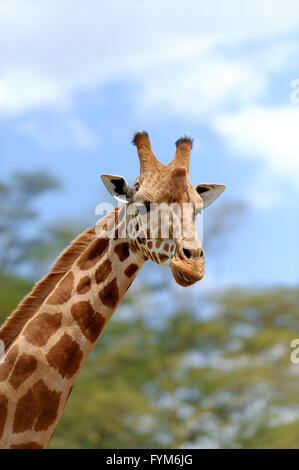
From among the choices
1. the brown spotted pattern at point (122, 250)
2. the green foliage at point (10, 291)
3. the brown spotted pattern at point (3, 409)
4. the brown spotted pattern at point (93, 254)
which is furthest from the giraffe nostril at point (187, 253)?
the green foliage at point (10, 291)

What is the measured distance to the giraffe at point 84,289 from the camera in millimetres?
4371

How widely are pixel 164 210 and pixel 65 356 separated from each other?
1127 millimetres

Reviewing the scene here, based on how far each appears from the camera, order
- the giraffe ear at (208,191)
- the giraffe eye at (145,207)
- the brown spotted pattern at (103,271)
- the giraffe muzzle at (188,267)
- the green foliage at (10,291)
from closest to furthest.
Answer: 1. the giraffe muzzle at (188,267)
2. the giraffe eye at (145,207)
3. the brown spotted pattern at (103,271)
4. the giraffe ear at (208,191)
5. the green foliage at (10,291)

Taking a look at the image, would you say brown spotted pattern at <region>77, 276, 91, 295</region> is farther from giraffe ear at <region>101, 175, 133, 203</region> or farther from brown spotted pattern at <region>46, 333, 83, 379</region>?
giraffe ear at <region>101, 175, 133, 203</region>

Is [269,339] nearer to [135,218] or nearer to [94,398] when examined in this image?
[94,398]

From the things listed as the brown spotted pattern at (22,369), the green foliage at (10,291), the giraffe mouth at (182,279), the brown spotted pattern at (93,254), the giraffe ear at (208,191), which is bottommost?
the green foliage at (10,291)

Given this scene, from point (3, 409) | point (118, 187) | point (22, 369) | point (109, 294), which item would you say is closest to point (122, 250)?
point (109, 294)

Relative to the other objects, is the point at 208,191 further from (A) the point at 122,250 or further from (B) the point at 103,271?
(B) the point at 103,271

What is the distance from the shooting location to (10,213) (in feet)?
68.0

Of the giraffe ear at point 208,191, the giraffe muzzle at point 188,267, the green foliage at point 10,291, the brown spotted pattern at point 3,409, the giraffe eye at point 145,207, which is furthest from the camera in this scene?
the green foliage at point 10,291

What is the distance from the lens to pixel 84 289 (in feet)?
15.4

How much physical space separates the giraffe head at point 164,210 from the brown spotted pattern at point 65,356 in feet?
2.43

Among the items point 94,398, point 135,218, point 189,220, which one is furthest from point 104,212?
point 94,398

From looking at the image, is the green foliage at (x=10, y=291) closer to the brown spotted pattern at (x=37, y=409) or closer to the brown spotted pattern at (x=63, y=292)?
the brown spotted pattern at (x=63, y=292)
